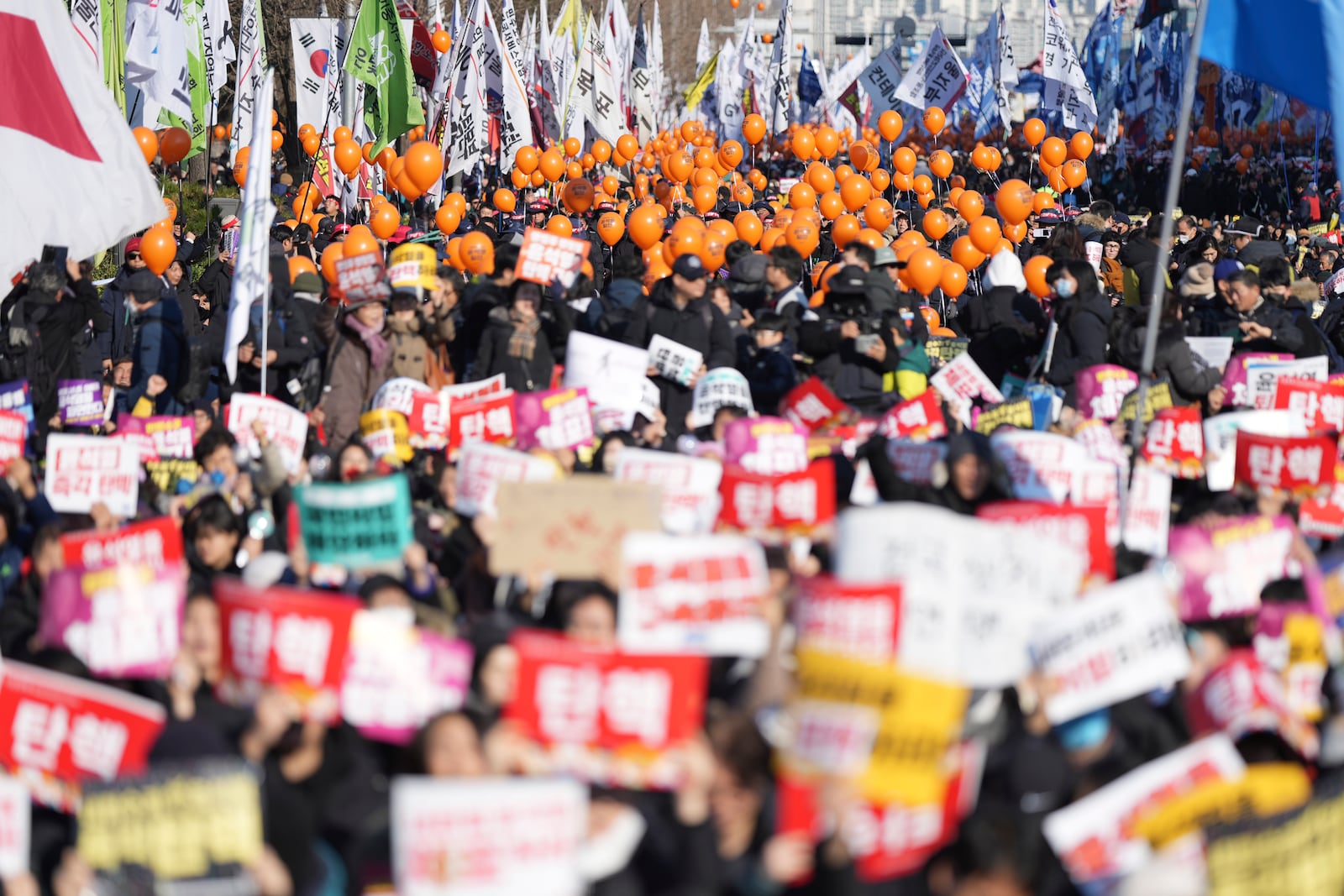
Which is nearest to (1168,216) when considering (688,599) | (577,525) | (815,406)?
(815,406)

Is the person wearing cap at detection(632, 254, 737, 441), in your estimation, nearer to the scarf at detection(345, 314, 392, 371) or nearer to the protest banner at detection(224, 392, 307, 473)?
the scarf at detection(345, 314, 392, 371)

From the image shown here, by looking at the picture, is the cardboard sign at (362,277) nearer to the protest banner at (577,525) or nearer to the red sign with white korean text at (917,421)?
the red sign with white korean text at (917,421)

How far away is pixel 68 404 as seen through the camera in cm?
930

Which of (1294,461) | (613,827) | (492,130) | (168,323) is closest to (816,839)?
(613,827)

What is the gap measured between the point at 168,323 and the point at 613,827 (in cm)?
709

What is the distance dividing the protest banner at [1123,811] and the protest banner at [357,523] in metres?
2.64

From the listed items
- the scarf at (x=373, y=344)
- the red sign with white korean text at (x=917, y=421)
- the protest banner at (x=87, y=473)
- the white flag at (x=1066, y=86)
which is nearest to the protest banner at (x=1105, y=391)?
the red sign with white korean text at (x=917, y=421)

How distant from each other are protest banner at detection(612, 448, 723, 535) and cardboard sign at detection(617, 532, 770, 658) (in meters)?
1.49

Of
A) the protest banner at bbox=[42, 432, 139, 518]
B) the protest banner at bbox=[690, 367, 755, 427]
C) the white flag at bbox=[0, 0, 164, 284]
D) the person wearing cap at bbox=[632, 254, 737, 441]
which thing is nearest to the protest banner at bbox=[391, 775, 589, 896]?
the protest banner at bbox=[42, 432, 139, 518]

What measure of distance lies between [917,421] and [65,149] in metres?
3.89

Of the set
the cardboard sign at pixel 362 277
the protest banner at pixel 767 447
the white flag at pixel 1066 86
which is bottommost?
the protest banner at pixel 767 447

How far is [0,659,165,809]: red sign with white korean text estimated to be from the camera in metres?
4.49

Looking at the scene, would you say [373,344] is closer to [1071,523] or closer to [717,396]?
[717,396]

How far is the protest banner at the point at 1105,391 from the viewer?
27.9 ft
